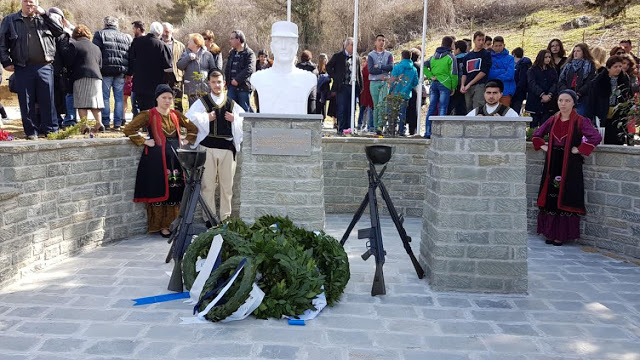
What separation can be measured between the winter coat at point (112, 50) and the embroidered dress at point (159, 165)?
9.47 feet

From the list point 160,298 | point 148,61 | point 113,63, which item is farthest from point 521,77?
point 160,298

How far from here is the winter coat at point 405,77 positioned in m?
9.48

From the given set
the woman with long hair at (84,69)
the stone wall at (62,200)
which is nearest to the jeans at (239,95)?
the woman with long hair at (84,69)

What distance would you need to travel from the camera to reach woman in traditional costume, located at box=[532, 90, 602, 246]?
261 inches

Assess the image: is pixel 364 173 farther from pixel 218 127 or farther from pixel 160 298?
pixel 160 298

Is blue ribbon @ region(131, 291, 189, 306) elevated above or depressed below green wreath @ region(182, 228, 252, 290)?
below

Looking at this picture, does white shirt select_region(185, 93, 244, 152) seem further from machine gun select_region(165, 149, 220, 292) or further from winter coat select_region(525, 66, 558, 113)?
winter coat select_region(525, 66, 558, 113)

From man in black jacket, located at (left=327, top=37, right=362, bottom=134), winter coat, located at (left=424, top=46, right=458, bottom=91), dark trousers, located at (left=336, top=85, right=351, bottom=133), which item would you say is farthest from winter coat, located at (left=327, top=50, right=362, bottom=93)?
winter coat, located at (left=424, top=46, right=458, bottom=91)

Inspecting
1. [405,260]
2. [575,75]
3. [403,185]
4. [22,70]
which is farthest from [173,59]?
[575,75]

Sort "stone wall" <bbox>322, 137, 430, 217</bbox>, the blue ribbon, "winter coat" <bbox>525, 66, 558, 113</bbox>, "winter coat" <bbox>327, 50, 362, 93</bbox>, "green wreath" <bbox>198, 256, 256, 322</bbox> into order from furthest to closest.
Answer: "winter coat" <bbox>327, 50, 362, 93</bbox> < "winter coat" <bbox>525, 66, 558, 113</bbox> < "stone wall" <bbox>322, 137, 430, 217</bbox> < the blue ribbon < "green wreath" <bbox>198, 256, 256, 322</bbox>

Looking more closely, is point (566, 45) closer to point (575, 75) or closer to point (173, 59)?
point (575, 75)

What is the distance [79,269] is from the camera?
5520 millimetres

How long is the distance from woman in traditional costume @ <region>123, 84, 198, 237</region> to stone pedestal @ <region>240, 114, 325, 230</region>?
173cm

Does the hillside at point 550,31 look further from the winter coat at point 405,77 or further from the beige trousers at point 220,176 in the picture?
the beige trousers at point 220,176
